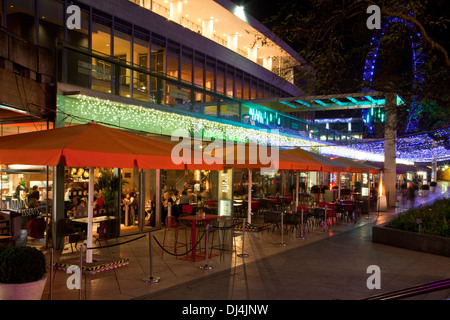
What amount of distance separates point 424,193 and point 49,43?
39.3m

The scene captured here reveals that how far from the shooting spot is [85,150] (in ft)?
21.6

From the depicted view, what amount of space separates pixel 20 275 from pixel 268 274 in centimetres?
499

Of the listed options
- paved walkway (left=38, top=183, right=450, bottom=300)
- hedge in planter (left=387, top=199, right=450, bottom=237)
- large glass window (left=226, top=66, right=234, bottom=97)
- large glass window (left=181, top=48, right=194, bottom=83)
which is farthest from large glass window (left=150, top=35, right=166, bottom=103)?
hedge in planter (left=387, top=199, right=450, bottom=237)

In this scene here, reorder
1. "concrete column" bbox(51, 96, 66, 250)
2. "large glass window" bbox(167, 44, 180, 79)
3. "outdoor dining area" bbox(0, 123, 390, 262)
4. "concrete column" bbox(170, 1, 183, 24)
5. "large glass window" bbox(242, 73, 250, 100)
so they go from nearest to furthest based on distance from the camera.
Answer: "outdoor dining area" bbox(0, 123, 390, 262)
"concrete column" bbox(51, 96, 66, 250)
"large glass window" bbox(167, 44, 180, 79)
"concrete column" bbox(170, 1, 183, 24)
"large glass window" bbox(242, 73, 250, 100)

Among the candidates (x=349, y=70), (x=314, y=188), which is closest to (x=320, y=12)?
(x=349, y=70)

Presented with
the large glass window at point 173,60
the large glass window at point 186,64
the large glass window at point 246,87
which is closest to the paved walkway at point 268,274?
the large glass window at point 173,60

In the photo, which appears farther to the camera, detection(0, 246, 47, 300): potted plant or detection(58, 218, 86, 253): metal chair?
detection(58, 218, 86, 253): metal chair

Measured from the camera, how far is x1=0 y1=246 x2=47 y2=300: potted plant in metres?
5.28

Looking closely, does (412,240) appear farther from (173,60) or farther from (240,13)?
(240,13)

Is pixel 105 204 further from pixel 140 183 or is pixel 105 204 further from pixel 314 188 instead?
pixel 314 188

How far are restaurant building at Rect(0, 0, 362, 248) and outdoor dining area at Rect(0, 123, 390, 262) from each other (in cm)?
12

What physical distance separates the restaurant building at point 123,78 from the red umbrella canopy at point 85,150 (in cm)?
311

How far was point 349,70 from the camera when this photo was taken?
40.7 ft

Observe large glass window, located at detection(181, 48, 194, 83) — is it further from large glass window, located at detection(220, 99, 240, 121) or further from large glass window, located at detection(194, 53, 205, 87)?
large glass window, located at detection(220, 99, 240, 121)
